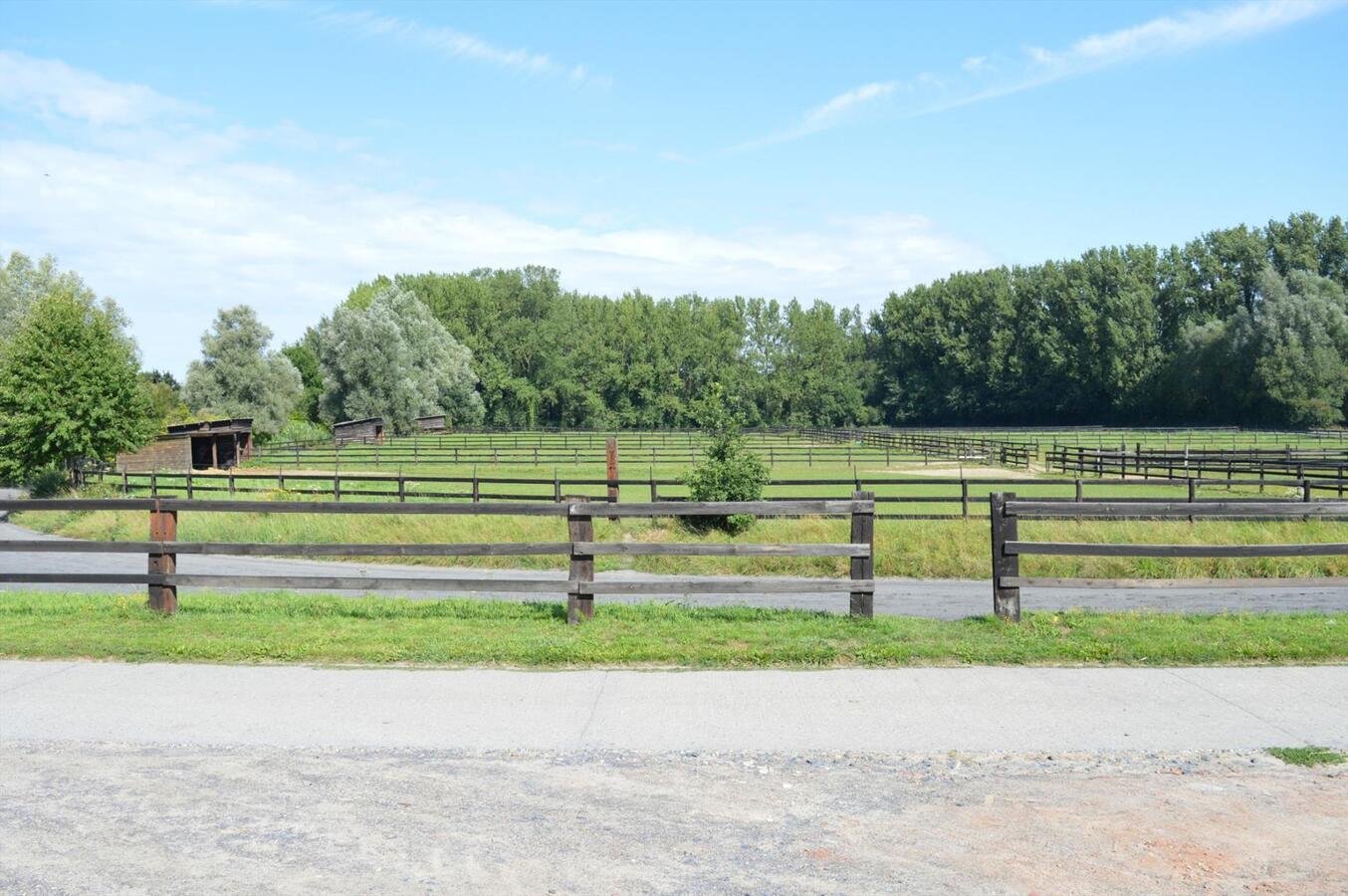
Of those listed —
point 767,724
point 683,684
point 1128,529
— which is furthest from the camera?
point 1128,529

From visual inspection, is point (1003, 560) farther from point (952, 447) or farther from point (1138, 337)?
point (1138, 337)

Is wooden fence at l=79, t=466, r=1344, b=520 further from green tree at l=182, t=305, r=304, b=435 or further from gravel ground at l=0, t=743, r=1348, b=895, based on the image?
green tree at l=182, t=305, r=304, b=435

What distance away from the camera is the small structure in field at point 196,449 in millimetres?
47812

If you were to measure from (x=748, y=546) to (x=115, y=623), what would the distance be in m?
5.64

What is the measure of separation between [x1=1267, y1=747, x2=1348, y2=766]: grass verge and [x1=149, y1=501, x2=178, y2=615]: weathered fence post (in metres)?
8.89

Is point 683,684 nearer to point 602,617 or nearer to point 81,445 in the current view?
point 602,617

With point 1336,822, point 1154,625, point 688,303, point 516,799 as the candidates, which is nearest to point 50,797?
point 516,799

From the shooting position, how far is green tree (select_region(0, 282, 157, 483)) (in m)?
36.7

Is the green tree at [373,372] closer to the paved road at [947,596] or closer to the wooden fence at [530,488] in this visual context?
the wooden fence at [530,488]

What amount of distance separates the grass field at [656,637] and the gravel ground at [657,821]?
2282mm

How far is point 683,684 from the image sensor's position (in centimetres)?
806

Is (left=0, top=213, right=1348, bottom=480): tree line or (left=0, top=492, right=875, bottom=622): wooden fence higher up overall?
(left=0, top=213, right=1348, bottom=480): tree line

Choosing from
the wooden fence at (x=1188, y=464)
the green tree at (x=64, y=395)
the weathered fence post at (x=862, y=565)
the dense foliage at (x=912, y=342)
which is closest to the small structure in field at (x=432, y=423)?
the dense foliage at (x=912, y=342)

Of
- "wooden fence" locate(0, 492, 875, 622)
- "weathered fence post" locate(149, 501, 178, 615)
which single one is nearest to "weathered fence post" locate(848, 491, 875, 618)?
"wooden fence" locate(0, 492, 875, 622)
